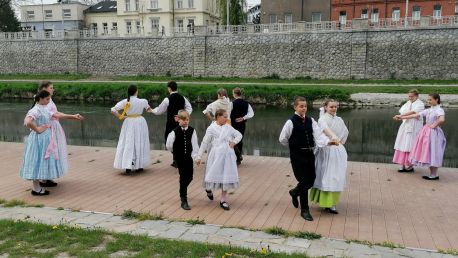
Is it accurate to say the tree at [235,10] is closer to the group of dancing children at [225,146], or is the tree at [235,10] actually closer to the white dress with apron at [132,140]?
the group of dancing children at [225,146]

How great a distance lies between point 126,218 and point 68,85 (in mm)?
29226

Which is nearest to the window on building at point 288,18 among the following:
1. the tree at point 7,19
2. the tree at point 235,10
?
the tree at point 235,10

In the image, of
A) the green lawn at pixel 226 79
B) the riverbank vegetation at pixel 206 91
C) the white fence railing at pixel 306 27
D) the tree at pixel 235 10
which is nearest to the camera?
the riverbank vegetation at pixel 206 91

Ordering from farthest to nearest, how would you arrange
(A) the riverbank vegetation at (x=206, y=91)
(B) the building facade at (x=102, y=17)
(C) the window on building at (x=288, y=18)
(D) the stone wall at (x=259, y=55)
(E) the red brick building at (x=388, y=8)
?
(B) the building facade at (x=102, y=17) < (C) the window on building at (x=288, y=18) < (E) the red brick building at (x=388, y=8) < (D) the stone wall at (x=259, y=55) < (A) the riverbank vegetation at (x=206, y=91)

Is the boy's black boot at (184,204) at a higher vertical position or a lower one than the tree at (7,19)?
lower

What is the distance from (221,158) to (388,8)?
1830 inches

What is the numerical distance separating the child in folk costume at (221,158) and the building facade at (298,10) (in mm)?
46528

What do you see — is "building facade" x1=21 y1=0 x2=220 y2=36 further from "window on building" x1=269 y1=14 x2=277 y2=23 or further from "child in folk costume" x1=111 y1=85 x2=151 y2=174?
"child in folk costume" x1=111 y1=85 x2=151 y2=174

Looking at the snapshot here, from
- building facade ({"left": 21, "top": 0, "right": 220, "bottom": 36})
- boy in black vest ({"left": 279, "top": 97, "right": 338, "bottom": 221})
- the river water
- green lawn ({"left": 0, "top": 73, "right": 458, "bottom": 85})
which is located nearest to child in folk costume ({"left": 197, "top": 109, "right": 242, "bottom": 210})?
boy in black vest ({"left": 279, "top": 97, "right": 338, "bottom": 221})

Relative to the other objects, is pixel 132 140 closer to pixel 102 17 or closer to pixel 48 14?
pixel 102 17

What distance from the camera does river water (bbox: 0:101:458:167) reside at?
14.2m

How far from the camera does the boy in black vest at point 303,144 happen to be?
648cm

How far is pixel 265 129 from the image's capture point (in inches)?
744

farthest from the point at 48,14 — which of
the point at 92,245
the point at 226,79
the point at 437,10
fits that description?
the point at 92,245
